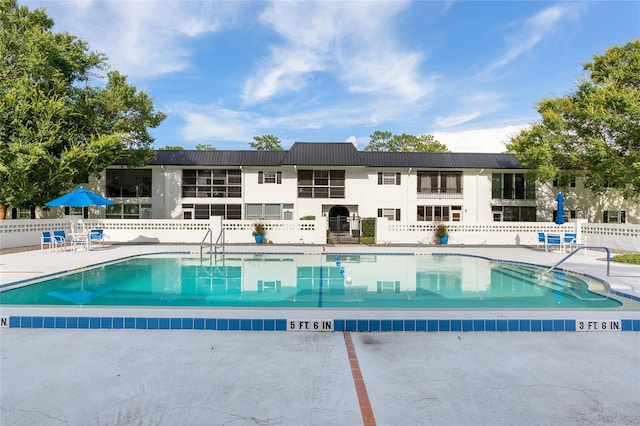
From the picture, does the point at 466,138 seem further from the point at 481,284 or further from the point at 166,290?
the point at 166,290

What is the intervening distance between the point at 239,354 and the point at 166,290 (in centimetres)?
542

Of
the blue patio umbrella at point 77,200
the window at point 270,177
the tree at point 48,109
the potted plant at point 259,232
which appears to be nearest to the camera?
the blue patio umbrella at point 77,200

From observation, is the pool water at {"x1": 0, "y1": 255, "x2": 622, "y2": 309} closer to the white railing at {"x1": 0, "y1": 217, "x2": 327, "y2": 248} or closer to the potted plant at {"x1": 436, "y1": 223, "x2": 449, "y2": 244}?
the white railing at {"x1": 0, "y1": 217, "x2": 327, "y2": 248}

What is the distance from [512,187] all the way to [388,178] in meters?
10.1

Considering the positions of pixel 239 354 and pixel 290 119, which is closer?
pixel 239 354

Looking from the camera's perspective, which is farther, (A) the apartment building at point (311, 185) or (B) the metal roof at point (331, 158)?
(A) the apartment building at point (311, 185)

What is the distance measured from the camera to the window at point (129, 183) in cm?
2961

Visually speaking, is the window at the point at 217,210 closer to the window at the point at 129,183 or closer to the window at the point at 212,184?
the window at the point at 212,184

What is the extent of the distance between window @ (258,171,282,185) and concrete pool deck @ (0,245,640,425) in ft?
76.0

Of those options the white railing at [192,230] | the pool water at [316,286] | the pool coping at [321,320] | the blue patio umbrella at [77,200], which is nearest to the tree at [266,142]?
the white railing at [192,230]

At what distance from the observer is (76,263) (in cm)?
1262

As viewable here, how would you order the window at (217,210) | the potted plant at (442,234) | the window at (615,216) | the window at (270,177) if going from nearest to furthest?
the potted plant at (442,234), the window at (270,177), the window at (217,210), the window at (615,216)

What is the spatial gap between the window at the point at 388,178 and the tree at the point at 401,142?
24.4 metres

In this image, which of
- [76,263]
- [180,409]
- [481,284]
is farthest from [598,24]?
[76,263]
